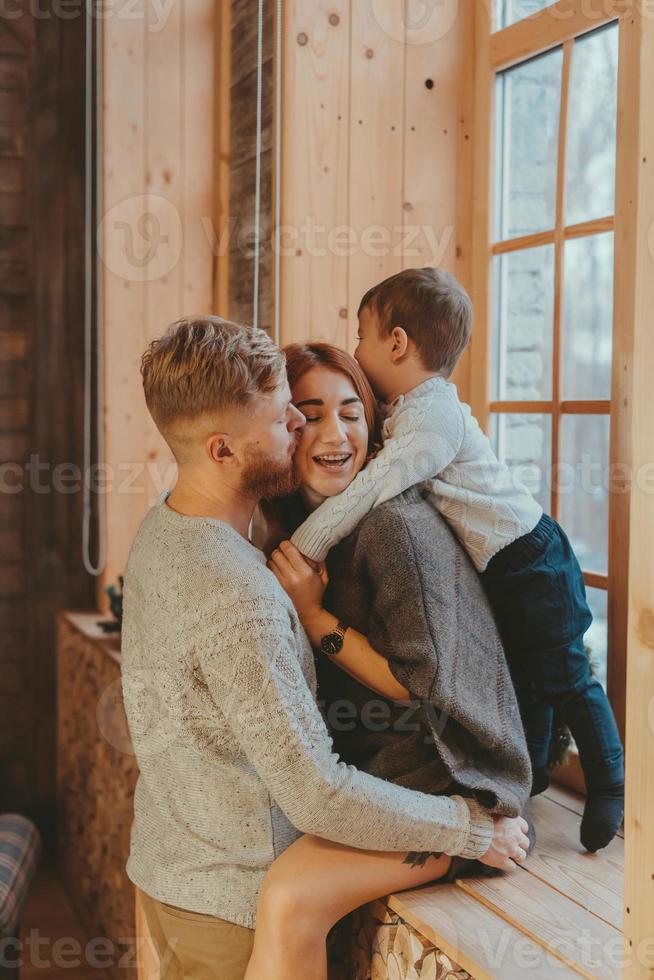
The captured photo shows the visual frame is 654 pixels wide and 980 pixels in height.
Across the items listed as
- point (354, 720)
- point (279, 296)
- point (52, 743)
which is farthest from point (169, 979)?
point (52, 743)

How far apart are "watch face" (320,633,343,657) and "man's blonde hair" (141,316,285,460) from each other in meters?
0.41

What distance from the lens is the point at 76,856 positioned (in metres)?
3.54

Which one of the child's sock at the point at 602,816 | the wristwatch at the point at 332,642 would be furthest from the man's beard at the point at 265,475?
the child's sock at the point at 602,816

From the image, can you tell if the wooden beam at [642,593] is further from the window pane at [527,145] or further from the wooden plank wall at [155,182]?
the wooden plank wall at [155,182]

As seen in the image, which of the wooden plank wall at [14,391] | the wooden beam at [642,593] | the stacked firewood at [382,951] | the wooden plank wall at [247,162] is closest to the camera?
→ the wooden beam at [642,593]

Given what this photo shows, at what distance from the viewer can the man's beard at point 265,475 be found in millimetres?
1614

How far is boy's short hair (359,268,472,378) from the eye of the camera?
179 centimetres

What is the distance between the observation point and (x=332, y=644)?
5.56ft

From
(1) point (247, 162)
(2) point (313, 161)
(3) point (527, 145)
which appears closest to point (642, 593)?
(3) point (527, 145)

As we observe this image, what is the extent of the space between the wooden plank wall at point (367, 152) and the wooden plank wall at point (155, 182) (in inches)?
29.0

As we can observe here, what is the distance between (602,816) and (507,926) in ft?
1.11

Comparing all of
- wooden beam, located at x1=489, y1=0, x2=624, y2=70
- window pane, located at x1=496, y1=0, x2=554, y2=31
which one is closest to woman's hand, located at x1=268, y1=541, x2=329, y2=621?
wooden beam, located at x1=489, y1=0, x2=624, y2=70

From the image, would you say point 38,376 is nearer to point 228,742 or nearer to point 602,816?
point 228,742

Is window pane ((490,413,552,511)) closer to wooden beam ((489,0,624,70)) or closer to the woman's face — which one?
the woman's face
